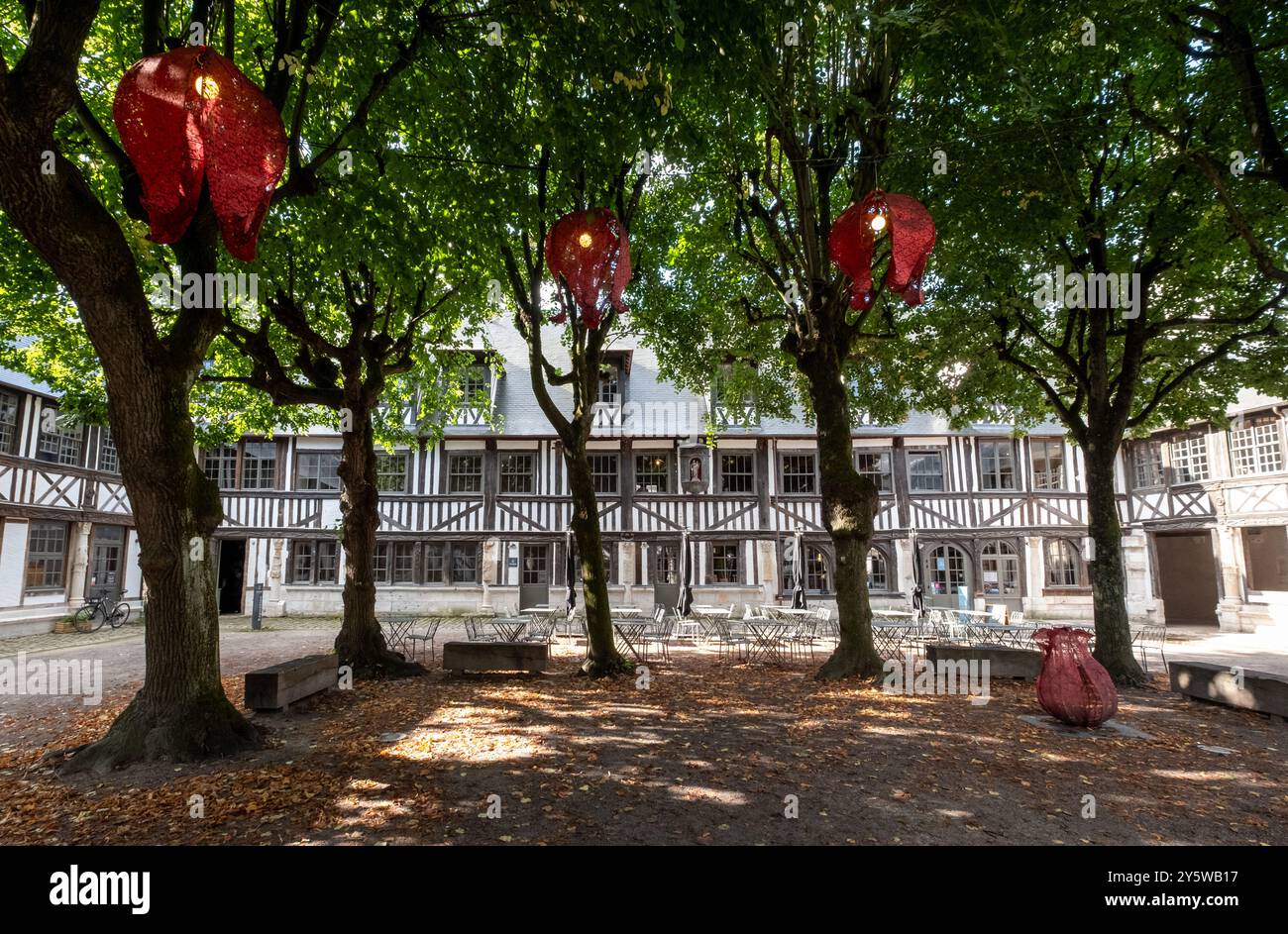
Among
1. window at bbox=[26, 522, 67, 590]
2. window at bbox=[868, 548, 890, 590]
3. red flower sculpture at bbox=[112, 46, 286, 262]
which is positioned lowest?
window at bbox=[868, 548, 890, 590]

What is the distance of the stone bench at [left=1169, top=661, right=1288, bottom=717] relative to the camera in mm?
7371

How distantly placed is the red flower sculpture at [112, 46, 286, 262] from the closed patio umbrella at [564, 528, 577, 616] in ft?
46.0

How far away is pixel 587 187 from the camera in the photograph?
8.30 meters

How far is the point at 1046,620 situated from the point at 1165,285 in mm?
12461

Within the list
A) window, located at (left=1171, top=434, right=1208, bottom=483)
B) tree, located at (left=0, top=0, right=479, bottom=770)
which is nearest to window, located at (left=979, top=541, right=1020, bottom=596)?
window, located at (left=1171, top=434, right=1208, bottom=483)

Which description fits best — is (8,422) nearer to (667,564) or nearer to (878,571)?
(667,564)

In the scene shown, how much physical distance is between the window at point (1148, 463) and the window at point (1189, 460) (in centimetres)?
40

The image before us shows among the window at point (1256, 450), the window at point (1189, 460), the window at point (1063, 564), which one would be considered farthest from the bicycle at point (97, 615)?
the window at point (1256, 450)

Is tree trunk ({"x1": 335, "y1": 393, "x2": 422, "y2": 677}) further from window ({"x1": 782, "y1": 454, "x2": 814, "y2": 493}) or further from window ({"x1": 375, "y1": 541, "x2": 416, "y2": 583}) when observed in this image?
window ({"x1": 782, "y1": 454, "x2": 814, "y2": 493})

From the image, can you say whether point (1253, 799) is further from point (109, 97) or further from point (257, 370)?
point (109, 97)

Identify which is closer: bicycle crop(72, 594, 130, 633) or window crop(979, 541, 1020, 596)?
bicycle crop(72, 594, 130, 633)

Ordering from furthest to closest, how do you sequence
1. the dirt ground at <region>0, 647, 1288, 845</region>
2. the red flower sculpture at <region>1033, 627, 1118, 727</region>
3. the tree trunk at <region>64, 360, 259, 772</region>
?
the red flower sculpture at <region>1033, 627, 1118, 727</region>
the tree trunk at <region>64, 360, 259, 772</region>
the dirt ground at <region>0, 647, 1288, 845</region>

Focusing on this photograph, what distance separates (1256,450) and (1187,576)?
21.5 feet

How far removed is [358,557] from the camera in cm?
987
